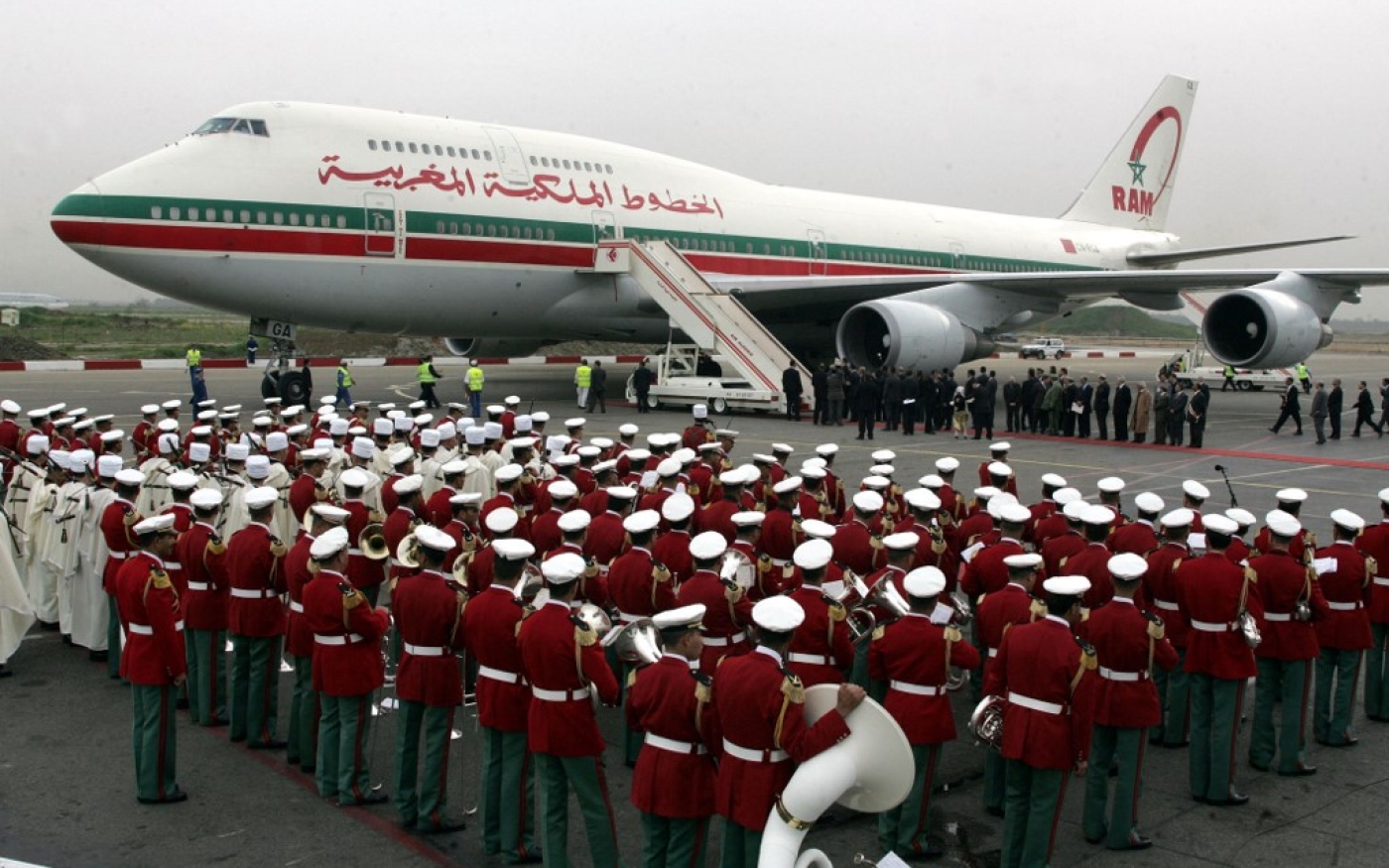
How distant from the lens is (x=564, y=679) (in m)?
5.16

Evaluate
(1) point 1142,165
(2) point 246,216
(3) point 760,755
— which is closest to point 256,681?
(3) point 760,755

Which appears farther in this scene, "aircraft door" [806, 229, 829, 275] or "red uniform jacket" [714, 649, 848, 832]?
"aircraft door" [806, 229, 829, 275]

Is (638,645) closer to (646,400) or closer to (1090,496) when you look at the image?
(1090,496)

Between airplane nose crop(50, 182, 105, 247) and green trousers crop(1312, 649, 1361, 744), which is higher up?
airplane nose crop(50, 182, 105, 247)

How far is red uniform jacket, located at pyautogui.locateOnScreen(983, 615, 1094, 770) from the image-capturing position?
5.18 meters

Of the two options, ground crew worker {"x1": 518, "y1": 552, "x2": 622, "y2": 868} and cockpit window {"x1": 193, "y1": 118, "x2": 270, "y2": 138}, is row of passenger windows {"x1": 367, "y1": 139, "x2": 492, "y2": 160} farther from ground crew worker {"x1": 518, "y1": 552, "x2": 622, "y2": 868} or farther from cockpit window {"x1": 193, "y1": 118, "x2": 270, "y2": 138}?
ground crew worker {"x1": 518, "y1": 552, "x2": 622, "y2": 868}

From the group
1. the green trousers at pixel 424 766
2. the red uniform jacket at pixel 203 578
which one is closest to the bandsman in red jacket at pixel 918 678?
the green trousers at pixel 424 766

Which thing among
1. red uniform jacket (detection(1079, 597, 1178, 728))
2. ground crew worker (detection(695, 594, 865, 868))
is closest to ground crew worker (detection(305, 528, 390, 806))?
ground crew worker (detection(695, 594, 865, 868))

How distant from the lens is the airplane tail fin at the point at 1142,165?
37.3 meters

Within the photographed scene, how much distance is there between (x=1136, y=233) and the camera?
39.1 m

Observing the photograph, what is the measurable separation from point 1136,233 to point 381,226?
92.5ft

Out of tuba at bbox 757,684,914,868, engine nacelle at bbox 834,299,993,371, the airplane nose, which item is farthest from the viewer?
engine nacelle at bbox 834,299,993,371

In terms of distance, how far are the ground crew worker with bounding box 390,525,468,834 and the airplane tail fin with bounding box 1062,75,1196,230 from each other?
36.1 metres

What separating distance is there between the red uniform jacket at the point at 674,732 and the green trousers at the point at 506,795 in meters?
1.06
